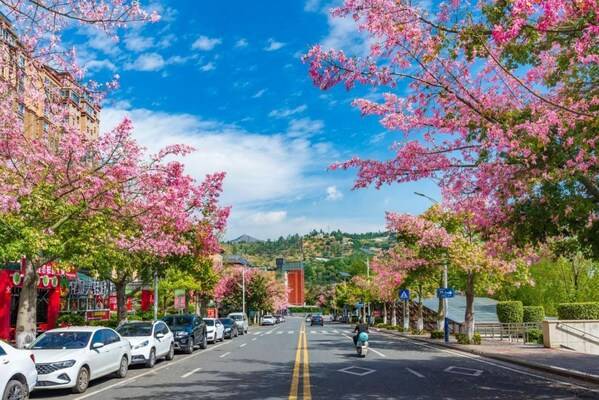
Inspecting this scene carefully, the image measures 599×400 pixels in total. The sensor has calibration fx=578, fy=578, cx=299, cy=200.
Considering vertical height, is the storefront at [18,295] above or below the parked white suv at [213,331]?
above

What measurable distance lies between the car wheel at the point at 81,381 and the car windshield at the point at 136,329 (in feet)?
21.3

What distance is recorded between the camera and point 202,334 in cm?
2800

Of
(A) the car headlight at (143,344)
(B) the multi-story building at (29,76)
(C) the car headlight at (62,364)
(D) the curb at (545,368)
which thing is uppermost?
(B) the multi-story building at (29,76)

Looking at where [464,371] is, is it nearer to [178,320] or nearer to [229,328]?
[178,320]

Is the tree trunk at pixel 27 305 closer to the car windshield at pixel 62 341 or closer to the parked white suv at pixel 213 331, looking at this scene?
the car windshield at pixel 62 341

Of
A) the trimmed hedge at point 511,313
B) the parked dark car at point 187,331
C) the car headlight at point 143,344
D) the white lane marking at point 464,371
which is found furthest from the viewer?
the trimmed hedge at point 511,313

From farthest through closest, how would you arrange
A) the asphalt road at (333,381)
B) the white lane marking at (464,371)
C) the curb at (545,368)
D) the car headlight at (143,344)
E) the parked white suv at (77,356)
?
the car headlight at (143,344) < the white lane marking at (464,371) < the curb at (545,368) < the parked white suv at (77,356) < the asphalt road at (333,381)

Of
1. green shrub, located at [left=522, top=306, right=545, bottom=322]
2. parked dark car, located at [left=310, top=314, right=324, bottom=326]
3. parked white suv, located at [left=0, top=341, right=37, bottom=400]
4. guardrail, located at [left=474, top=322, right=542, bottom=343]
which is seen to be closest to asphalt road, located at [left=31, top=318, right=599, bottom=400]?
parked white suv, located at [left=0, top=341, right=37, bottom=400]

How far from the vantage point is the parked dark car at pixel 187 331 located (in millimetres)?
24484

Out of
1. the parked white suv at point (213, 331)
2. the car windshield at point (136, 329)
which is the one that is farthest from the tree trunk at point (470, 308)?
the car windshield at point (136, 329)

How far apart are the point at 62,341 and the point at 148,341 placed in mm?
4798

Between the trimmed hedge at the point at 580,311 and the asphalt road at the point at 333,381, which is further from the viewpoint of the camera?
the trimmed hedge at the point at 580,311

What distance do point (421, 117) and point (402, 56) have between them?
1.80 metres

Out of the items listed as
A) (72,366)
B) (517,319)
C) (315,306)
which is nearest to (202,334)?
(72,366)
